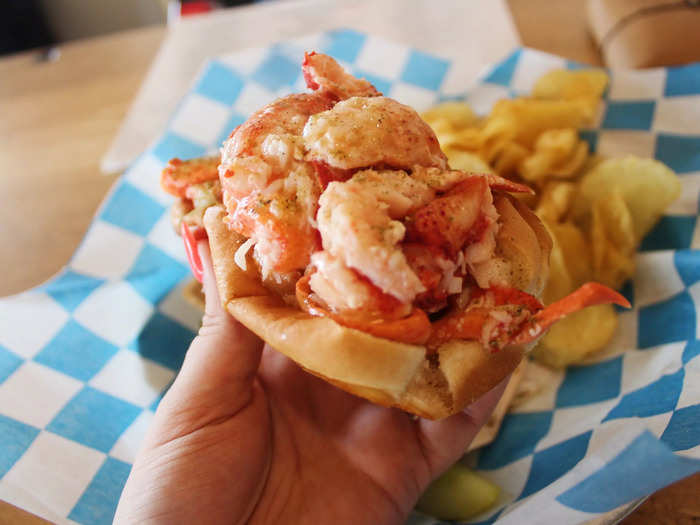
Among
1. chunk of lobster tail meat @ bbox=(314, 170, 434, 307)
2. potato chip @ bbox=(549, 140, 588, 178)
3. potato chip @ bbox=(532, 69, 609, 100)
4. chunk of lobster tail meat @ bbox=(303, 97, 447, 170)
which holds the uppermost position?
chunk of lobster tail meat @ bbox=(303, 97, 447, 170)

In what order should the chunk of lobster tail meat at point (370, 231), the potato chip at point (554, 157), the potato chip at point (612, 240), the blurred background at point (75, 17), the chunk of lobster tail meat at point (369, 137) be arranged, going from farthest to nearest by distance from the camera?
the blurred background at point (75, 17) → the potato chip at point (554, 157) → the potato chip at point (612, 240) → the chunk of lobster tail meat at point (369, 137) → the chunk of lobster tail meat at point (370, 231)

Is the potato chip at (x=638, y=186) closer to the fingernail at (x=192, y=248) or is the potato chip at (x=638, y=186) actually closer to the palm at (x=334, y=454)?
the palm at (x=334, y=454)

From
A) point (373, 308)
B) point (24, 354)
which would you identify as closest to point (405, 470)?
point (373, 308)

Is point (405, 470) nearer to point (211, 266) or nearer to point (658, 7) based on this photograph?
point (211, 266)

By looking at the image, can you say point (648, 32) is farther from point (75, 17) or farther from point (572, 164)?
point (75, 17)

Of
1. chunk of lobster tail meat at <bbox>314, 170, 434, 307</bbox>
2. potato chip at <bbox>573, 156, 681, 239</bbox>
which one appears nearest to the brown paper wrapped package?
potato chip at <bbox>573, 156, 681, 239</bbox>

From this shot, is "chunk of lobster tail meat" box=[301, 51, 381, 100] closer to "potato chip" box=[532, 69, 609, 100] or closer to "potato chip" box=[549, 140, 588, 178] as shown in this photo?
"potato chip" box=[549, 140, 588, 178]

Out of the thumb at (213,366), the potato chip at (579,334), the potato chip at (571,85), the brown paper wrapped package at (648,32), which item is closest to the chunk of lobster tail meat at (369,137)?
the thumb at (213,366)
